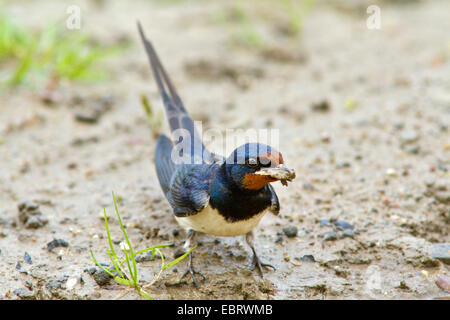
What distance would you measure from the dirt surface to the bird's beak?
2.33 ft

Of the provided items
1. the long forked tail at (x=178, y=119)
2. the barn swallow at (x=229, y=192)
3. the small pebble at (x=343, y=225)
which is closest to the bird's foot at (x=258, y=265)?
the barn swallow at (x=229, y=192)

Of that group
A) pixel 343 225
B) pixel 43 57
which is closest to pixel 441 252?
pixel 343 225

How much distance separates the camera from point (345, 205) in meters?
3.86

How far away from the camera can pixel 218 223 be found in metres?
3.09

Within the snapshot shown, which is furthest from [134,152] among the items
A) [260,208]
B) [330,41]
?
[330,41]

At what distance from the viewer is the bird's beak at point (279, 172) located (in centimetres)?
275

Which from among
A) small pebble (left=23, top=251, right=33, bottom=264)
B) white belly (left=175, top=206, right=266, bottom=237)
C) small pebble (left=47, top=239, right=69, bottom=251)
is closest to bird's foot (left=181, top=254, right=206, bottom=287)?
white belly (left=175, top=206, right=266, bottom=237)

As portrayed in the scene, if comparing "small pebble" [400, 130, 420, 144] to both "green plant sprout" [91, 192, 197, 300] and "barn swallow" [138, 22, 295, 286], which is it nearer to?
"barn swallow" [138, 22, 295, 286]

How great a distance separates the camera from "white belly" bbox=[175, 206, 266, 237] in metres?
3.07

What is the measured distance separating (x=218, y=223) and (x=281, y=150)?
5.48 ft

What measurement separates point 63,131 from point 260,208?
253 cm

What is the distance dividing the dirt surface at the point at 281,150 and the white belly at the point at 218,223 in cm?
28

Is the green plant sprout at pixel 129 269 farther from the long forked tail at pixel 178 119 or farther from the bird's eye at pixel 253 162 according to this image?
the long forked tail at pixel 178 119

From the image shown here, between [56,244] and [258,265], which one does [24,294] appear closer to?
[56,244]
